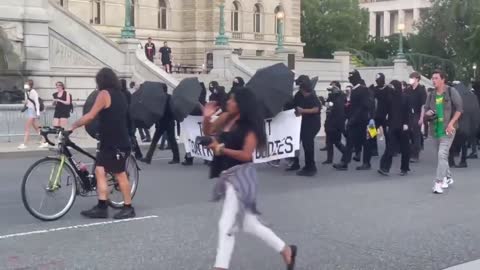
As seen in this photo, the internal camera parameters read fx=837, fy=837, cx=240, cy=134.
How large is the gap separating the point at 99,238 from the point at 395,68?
39.0m

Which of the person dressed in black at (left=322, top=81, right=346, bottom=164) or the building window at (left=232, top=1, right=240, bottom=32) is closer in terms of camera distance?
the person dressed in black at (left=322, top=81, right=346, bottom=164)

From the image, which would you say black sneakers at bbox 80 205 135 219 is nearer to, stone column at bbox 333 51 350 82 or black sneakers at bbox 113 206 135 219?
black sneakers at bbox 113 206 135 219

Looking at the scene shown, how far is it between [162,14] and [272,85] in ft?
154

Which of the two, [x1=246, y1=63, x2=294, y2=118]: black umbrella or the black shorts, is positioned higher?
[x1=246, y1=63, x2=294, y2=118]: black umbrella

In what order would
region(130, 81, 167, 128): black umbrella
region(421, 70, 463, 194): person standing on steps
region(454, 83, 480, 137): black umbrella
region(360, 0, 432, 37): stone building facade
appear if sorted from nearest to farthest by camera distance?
region(421, 70, 463, 194): person standing on steps → region(454, 83, 480, 137): black umbrella → region(130, 81, 167, 128): black umbrella → region(360, 0, 432, 37): stone building facade

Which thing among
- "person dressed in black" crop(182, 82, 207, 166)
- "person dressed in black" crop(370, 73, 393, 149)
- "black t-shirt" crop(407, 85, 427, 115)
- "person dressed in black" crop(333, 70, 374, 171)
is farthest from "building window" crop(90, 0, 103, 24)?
"person dressed in black" crop(370, 73, 393, 149)

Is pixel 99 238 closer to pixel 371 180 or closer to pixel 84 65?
pixel 371 180

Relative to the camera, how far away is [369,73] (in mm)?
46906

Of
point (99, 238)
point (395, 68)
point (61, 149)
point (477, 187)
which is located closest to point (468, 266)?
point (99, 238)

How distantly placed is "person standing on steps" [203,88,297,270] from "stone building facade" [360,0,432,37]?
106m

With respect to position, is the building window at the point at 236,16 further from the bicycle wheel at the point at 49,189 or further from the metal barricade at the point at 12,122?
the bicycle wheel at the point at 49,189

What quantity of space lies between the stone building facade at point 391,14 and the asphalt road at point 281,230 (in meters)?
100

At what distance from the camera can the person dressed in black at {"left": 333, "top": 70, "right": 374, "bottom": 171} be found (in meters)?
15.7

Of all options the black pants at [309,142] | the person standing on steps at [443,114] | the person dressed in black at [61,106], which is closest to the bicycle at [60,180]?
the person standing on steps at [443,114]
